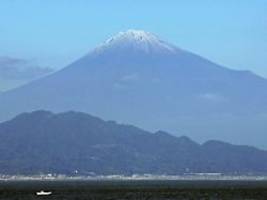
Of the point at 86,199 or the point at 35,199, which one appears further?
the point at 35,199

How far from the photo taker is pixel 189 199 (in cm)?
17438

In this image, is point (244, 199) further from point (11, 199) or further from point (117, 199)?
point (11, 199)

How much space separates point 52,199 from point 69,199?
6.65 meters

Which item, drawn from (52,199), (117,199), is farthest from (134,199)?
(52,199)

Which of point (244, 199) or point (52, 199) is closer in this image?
point (244, 199)

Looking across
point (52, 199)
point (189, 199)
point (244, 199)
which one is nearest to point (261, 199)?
point (244, 199)

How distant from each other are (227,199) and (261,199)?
982 centimetres

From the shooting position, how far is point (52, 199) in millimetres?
177750

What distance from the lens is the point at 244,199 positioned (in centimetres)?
16550

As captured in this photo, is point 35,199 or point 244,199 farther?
point 35,199

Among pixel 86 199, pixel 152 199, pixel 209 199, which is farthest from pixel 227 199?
pixel 86 199

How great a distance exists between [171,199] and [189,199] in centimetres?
559

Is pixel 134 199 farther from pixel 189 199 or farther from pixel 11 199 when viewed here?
pixel 11 199

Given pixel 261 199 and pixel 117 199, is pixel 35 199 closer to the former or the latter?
pixel 117 199
